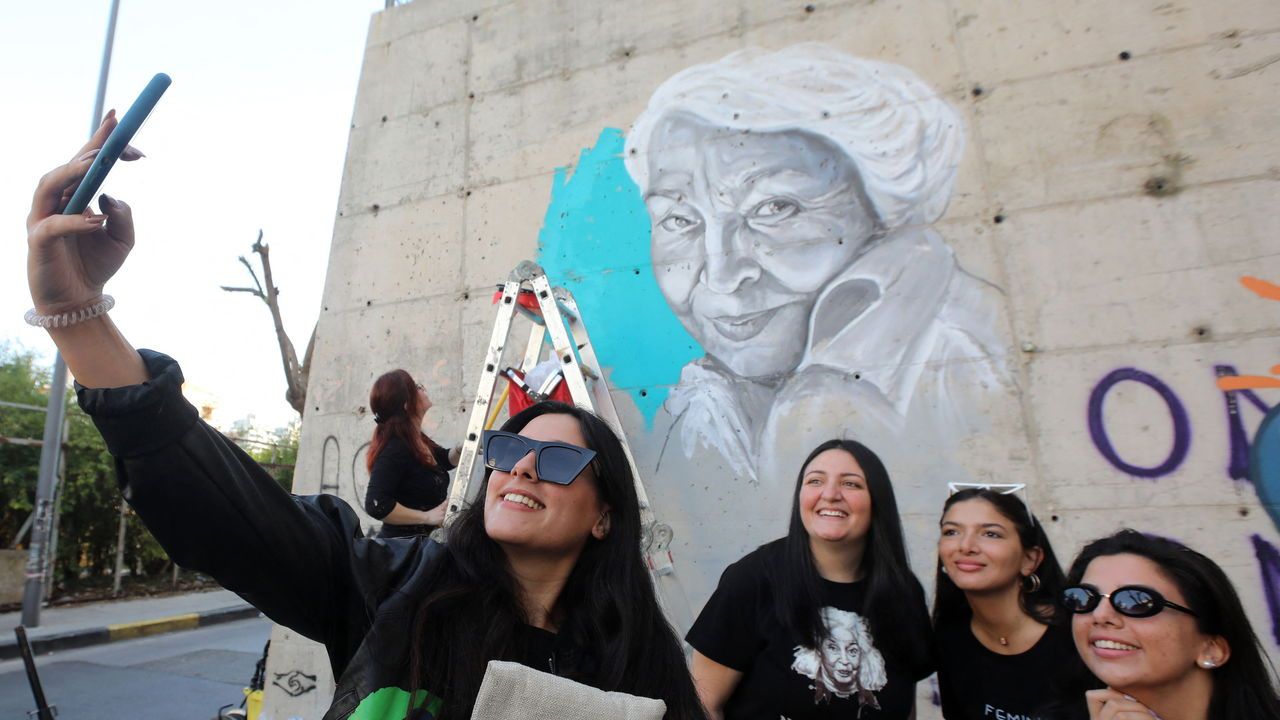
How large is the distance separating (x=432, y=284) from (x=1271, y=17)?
4227 mm

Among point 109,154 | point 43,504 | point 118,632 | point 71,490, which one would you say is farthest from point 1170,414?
point 71,490

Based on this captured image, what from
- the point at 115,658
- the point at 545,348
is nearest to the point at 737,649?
the point at 545,348

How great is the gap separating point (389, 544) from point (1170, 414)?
3038 mm

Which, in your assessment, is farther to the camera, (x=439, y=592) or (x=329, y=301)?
(x=329, y=301)

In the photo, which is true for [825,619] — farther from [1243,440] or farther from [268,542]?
[1243,440]

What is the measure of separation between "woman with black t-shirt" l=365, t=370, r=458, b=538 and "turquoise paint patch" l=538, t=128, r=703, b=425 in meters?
1.11

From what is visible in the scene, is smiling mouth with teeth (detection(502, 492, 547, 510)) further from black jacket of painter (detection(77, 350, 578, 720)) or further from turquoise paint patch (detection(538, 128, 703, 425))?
turquoise paint patch (detection(538, 128, 703, 425))

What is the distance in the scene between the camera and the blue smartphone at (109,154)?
0.95 metres

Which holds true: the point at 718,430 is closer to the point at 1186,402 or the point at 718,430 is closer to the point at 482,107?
the point at 1186,402

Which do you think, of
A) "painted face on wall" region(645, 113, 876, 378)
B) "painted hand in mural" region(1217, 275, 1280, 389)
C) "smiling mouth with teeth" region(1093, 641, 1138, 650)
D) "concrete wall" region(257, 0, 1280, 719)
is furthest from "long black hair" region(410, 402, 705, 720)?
"painted hand in mural" region(1217, 275, 1280, 389)

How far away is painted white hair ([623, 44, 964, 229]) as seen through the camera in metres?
3.44

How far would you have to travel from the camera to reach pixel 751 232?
12.1 ft

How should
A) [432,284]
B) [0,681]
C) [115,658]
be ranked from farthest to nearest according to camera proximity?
[115,658] < [0,681] < [432,284]

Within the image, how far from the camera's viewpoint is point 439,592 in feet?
3.80
